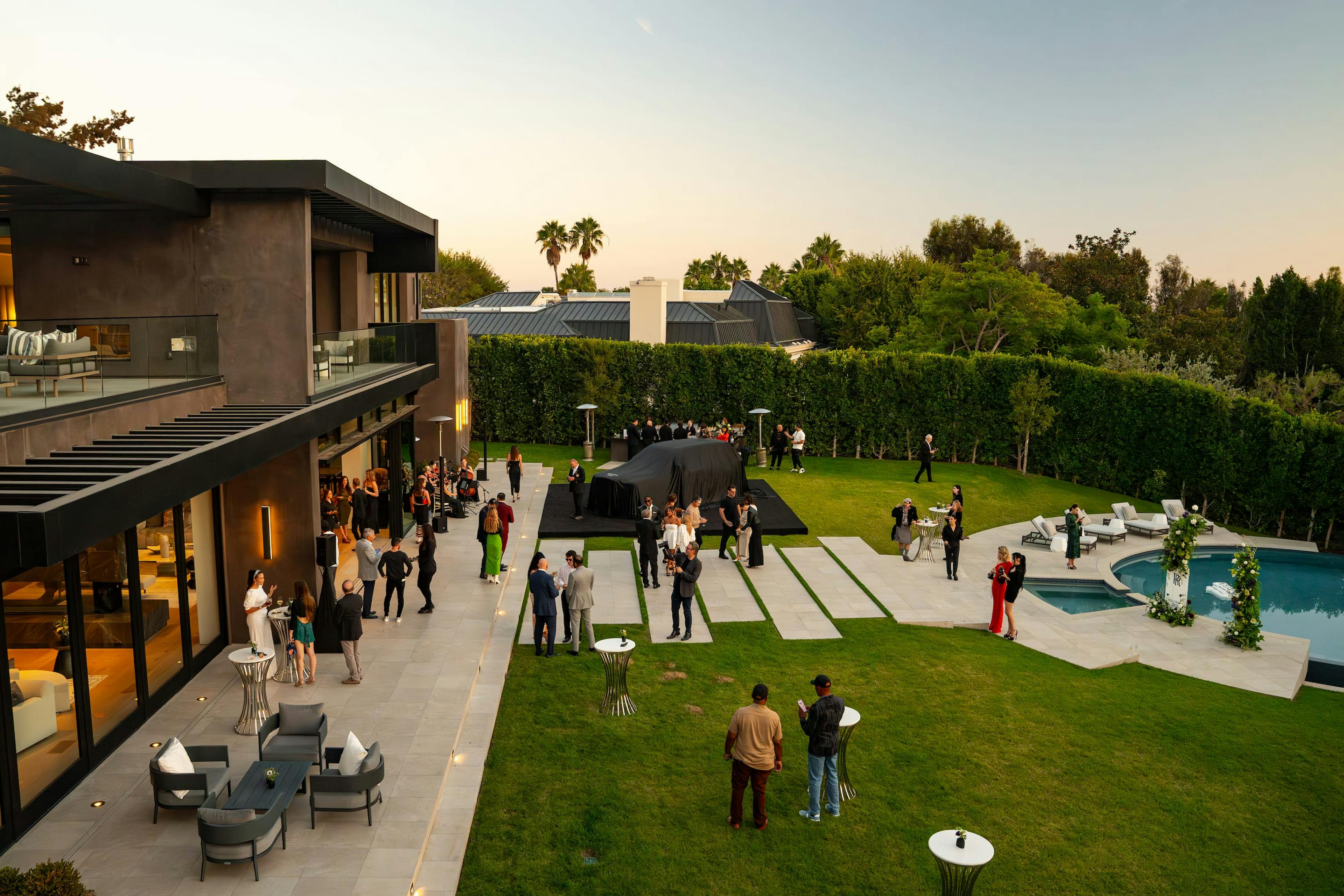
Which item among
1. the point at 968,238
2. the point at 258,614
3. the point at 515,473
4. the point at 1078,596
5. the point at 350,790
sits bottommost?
the point at 1078,596

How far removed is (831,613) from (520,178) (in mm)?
47362

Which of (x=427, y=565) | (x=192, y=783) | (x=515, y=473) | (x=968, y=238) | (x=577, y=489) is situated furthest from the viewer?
(x=968, y=238)

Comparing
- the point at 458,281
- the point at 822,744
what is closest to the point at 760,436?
the point at 822,744

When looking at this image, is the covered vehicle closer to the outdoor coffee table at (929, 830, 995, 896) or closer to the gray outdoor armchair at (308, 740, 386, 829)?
the gray outdoor armchair at (308, 740, 386, 829)

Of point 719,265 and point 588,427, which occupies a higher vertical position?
point 719,265

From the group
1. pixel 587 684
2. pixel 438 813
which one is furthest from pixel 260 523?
pixel 438 813

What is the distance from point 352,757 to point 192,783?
152cm

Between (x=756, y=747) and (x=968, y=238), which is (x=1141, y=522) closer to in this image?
(x=756, y=747)

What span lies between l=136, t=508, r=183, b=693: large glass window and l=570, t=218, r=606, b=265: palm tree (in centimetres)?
7862

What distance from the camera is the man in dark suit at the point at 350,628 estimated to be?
493 inches

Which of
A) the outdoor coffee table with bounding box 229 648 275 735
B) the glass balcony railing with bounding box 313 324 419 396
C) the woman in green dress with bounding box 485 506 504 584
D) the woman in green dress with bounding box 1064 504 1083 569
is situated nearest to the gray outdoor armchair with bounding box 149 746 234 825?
the outdoor coffee table with bounding box 229 648 275 735

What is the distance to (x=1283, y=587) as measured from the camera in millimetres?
22109

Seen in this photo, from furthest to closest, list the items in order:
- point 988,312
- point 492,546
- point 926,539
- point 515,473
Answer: point 988,312, point 515,473, point 926,539, point 492,546

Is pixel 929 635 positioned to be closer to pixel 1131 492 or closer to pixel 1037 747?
pixel 1037 747
